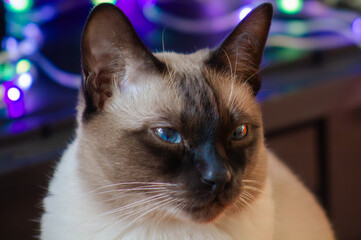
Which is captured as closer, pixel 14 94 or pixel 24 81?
pixel 14 94

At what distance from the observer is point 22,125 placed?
1911mm

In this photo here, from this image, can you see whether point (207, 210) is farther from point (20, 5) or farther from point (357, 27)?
point (357, 27)

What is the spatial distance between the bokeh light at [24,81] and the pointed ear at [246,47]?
1205 millimetres

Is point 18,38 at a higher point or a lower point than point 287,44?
higher

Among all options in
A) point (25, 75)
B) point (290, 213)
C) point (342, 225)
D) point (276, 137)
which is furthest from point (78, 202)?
point (342, 225)

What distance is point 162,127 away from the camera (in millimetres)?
1123

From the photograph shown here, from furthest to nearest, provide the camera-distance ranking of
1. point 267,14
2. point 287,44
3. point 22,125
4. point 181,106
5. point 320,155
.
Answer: point 287,44, point 320,155, point 22,125, point 267,14, point 181,106

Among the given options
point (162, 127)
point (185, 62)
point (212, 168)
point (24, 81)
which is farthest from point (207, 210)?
point (24, 81)

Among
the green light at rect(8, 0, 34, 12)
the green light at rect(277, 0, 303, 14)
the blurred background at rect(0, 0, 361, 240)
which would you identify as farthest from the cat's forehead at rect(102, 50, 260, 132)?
the green light at rect(277, 0, 303, 14)

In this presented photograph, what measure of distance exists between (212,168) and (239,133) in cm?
21

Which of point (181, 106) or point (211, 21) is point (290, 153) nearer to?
point (211, 21)

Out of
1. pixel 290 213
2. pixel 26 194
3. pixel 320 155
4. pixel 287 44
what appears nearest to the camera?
pixel 290 213

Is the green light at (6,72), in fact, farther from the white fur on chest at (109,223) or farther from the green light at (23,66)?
the white fur on chest at (109,223)

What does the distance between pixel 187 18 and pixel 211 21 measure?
16cm
